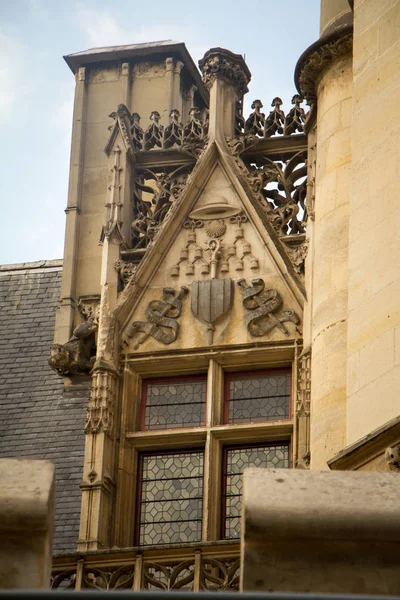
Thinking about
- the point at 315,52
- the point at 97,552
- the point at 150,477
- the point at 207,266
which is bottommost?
the point at 97,552

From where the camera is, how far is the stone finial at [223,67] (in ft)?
54.5

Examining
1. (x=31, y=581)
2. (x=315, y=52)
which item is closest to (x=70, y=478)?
(x=315, y=52)

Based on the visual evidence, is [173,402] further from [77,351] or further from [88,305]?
[88,305]

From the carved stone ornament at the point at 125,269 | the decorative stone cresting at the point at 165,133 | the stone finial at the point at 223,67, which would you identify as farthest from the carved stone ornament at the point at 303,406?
the stone finial at the point at 223,67

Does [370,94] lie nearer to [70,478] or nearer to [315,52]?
[315,52]

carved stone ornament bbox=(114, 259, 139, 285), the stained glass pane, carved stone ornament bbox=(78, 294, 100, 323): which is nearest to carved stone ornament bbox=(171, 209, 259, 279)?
carved stone ornament bbox=(114, 259, 139, 285)

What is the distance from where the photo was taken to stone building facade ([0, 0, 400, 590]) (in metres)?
13.0

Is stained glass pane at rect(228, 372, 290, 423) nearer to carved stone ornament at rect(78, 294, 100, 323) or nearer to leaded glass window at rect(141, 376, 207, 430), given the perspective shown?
leaded glass window at rect(141, 376, 207, 430)

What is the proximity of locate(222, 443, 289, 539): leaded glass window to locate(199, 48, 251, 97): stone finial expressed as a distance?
397 centimetres

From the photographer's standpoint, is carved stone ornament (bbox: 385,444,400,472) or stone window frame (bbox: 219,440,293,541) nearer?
carved stone ornament (bbox: 385,444,400,472)

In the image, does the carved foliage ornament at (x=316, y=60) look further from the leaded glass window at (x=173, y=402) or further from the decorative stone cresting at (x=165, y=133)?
the leaded glass window at (x=173, y=402)

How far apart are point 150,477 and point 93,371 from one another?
1.12 meters

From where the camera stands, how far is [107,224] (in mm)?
16109

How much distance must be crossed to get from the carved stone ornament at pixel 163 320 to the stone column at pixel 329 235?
1318 mm
